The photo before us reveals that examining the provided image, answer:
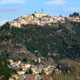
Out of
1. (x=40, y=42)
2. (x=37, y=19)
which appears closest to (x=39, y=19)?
(x=37, y=19)

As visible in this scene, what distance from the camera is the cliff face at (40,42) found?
109056mm

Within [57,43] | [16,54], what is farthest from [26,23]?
[16,54]

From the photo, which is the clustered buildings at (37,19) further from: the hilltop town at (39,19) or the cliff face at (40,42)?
the cliff face at (40,42)

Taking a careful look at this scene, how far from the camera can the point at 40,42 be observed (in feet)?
407

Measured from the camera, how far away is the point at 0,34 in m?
120

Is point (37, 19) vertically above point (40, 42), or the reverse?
point (37, 19)

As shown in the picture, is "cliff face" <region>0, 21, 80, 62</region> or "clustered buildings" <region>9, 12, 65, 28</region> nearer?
"cliff face" <region>0, 21, 80, 62</region>

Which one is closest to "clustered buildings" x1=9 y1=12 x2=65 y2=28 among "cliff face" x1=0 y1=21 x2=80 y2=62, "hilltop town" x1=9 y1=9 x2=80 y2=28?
"hilltop town" x1=9 y1=9 x2=80 y2=28

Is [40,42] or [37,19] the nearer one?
[40,42]

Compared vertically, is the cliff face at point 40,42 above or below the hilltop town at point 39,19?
below

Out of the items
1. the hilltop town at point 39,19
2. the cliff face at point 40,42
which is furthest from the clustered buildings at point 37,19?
the cliff face at point 40,42

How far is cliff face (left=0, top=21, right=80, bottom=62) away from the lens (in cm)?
10906

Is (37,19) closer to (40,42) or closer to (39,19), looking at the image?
(39,19)

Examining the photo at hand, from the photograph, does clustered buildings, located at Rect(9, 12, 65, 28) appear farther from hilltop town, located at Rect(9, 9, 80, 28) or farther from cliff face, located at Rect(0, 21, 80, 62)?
cliff face, located at Rect(0, 21, 80, 62)
